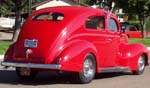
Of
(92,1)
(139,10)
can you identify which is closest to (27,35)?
(139,10)

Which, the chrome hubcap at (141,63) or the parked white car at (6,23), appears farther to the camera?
the parked white car at (6,23)

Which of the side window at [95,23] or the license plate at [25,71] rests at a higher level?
the side window at [95,23]

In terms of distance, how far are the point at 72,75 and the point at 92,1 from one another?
39.8 meters

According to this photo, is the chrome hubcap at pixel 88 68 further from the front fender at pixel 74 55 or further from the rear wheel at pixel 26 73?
the rear wheel at pixel 26 73

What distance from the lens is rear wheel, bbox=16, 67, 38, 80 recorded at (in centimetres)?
1208

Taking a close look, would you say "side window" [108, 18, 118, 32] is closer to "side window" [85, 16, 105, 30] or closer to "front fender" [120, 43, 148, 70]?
"side window" [85, 16, 105, 30]

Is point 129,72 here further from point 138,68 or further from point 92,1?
point 92,1

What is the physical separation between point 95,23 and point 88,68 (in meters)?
1.41

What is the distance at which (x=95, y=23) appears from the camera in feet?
42.9

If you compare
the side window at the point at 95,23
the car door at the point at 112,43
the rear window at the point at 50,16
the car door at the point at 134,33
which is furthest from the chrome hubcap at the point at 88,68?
the car door at the point at 134,33

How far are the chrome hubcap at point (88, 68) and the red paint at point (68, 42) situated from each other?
22 centimetres

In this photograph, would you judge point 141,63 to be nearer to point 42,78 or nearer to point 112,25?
point 112,25

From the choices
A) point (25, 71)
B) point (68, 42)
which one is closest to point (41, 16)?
point (68, 42)

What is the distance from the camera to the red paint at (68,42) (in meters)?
11.7
